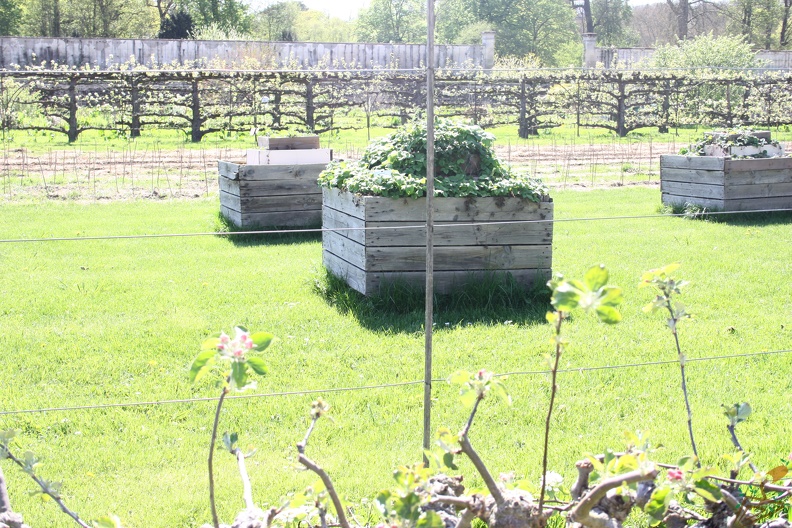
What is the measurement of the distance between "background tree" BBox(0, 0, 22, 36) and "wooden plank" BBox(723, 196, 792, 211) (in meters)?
49.3

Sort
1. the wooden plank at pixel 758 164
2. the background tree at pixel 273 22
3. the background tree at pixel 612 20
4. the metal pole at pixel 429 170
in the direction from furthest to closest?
the background tree at pixel 612 20 → the background tree at pixel 273 22 → the wooden plank at pixel 758 164 → the metal pole at pixel 429 170

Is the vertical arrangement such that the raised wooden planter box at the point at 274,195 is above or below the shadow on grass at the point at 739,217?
above

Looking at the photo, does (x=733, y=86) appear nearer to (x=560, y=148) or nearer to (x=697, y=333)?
(x=560, y=148)

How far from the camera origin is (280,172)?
923cm

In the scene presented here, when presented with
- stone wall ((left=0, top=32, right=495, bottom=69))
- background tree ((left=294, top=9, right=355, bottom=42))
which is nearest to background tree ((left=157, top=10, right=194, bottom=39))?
stone wall ((left=0, top=32, right=495, bottom=69))

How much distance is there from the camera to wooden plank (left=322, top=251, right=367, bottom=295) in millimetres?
6250

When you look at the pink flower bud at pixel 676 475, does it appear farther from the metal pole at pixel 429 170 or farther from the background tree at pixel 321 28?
the background tree at pixel 321 28

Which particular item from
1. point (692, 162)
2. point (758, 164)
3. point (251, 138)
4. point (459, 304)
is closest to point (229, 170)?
point (459, 304)

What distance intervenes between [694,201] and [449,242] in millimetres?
5376

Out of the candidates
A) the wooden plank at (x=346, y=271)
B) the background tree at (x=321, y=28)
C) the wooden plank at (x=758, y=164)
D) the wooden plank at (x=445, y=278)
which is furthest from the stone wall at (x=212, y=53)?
the background tree at (x=321, y=28)

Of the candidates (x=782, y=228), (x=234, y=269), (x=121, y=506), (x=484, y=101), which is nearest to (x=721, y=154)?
(x=782, y=228)

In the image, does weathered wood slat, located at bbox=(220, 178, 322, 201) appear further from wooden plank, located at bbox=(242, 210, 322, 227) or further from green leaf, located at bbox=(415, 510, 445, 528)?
green leaf, located at bbox=(415, 510, 445, 528)

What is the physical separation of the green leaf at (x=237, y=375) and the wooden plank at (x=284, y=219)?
747cm

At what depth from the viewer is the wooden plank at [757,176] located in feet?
32.7
